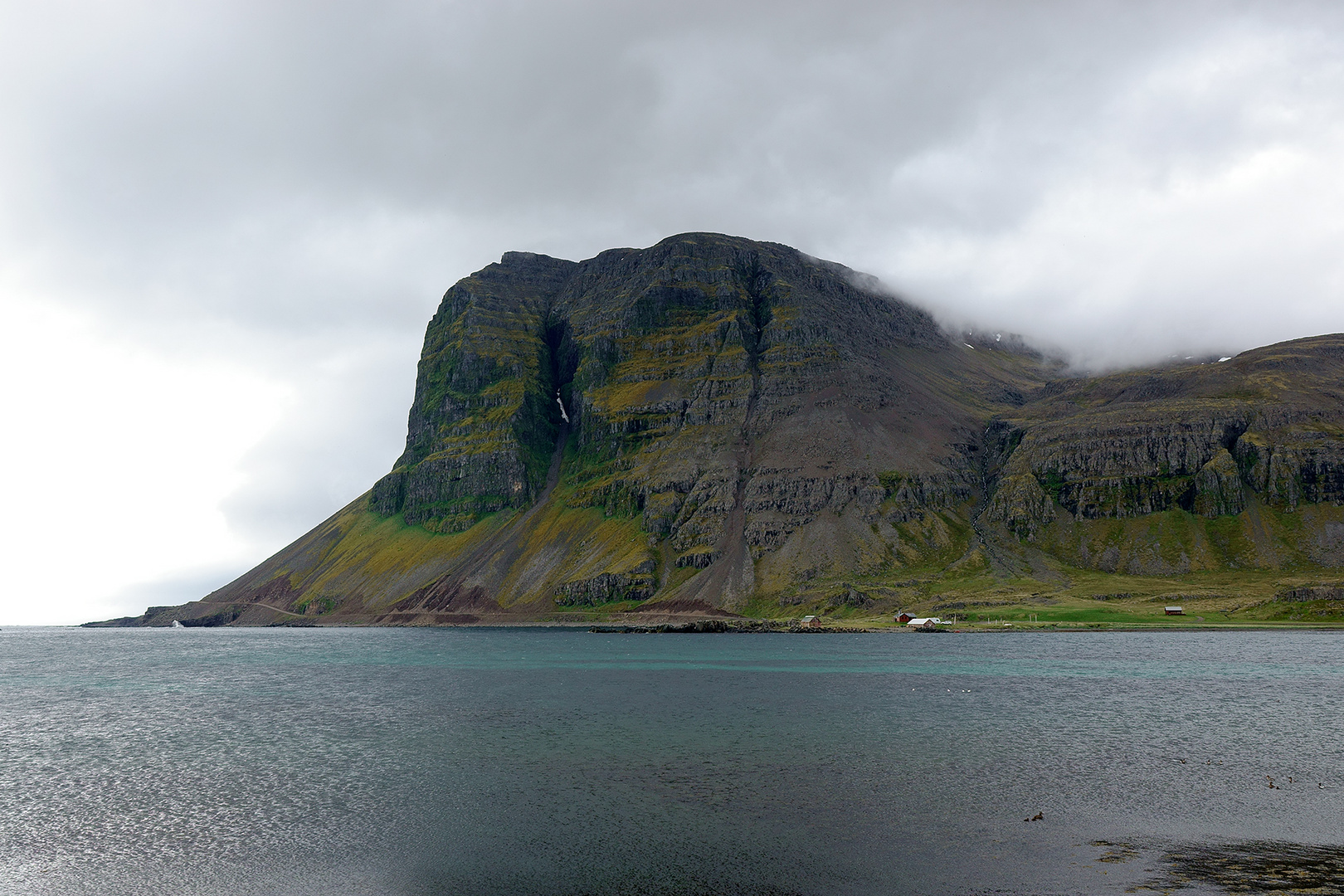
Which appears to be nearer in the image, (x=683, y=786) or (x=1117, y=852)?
(x=1117, y=852)

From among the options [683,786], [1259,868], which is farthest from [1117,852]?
[683,786]

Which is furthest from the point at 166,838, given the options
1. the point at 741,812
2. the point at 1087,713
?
the point at 1087,713

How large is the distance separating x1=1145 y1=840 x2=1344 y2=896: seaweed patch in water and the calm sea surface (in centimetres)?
15

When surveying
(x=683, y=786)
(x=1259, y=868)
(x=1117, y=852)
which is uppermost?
(x=683, y=786)

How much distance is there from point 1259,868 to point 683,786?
26.8 m

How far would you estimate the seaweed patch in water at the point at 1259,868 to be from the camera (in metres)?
28.6

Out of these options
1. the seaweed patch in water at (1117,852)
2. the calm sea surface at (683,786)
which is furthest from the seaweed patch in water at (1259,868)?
the seaweed patch in water at (1117,852)

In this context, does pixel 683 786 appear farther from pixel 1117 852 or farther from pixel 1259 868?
pixel 1259 868

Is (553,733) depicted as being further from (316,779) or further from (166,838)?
(166,838)

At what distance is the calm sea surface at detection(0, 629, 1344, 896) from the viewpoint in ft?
106

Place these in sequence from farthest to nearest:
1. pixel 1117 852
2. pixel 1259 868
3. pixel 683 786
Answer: pixel 683 786, pixel 1117 852, pixel 1259 868

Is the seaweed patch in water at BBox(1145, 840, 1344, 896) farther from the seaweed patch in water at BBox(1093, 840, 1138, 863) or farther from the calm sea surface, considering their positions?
the seaweed patch in water at BBox(1093, 840, 1138, 863)

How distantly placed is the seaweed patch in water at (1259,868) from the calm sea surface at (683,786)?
15 centimetres

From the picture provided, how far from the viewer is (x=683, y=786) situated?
45438 millimetres
